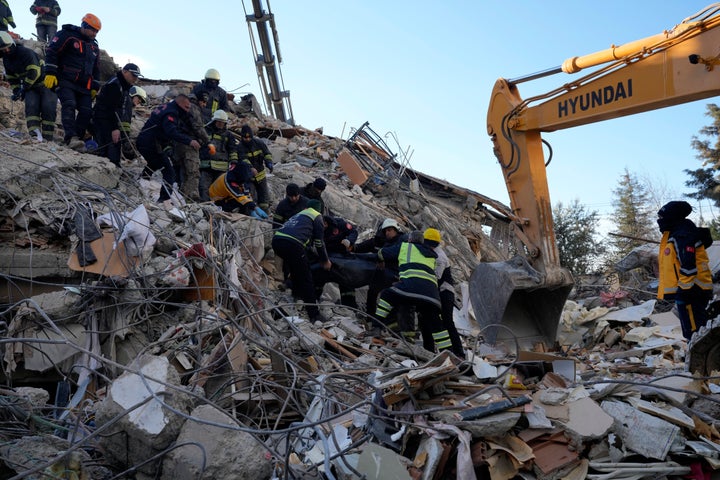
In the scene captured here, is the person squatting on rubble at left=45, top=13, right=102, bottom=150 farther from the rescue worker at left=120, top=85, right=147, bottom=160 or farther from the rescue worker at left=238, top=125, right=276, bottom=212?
the rescue worker at left=238, top=125, right=276, bottom=212

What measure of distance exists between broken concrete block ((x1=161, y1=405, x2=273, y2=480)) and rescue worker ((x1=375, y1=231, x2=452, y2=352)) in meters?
2.99

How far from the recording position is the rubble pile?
3389 millimetres

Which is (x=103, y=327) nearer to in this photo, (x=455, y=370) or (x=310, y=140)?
(x=455, y=370)

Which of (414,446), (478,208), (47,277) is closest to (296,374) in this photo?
(414,446)

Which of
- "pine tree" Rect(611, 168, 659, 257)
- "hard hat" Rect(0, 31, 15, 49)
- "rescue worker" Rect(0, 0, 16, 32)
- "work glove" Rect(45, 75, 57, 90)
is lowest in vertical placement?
"pine tree" Rect(611, 168, 659, 257)

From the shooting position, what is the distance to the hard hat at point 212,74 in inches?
411

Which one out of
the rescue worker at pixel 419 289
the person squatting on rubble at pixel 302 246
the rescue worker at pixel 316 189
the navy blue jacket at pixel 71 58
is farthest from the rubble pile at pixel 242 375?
the navy blue jacket at pixel 71 58

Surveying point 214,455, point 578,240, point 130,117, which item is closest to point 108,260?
point 214,455

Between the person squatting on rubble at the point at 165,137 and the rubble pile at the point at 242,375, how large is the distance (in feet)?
1.04

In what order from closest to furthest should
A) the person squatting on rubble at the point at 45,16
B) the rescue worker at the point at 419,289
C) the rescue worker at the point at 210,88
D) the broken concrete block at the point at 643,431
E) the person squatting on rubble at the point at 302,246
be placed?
the broken concrete block at the point at 643,431 < the rescue worker at the point at 419,289 < the person squatting on rubble at the point at 302,246 < the rescue worker at the point at 210,88 < the person squatting on rubble at the point at 45,16

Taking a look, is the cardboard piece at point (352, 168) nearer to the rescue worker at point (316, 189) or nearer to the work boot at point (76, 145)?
the rescue worker at point (316, 189)

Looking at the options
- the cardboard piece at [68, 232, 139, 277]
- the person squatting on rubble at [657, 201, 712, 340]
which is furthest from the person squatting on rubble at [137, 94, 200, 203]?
the person squatting on rubble at [657, 201, 712, 340]

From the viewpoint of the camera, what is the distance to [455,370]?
4.67 m

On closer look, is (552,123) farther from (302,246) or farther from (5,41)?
(5,41)
